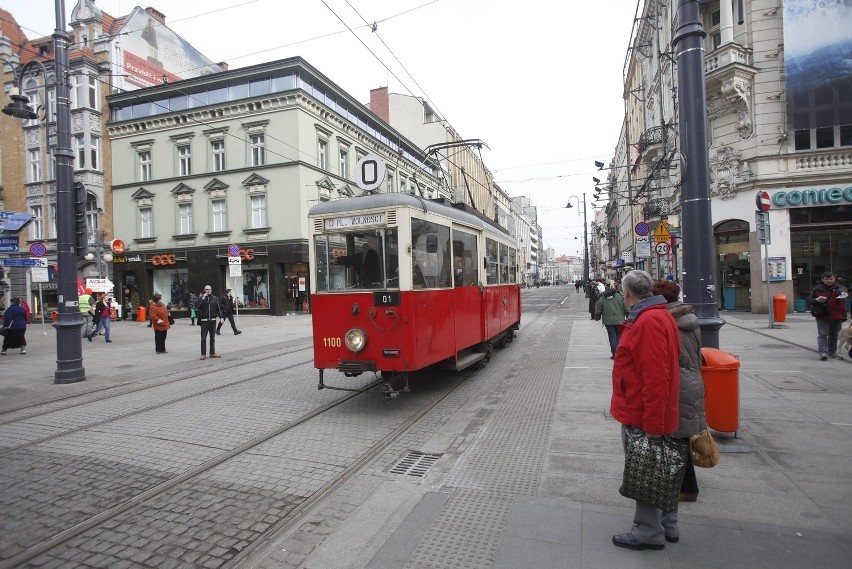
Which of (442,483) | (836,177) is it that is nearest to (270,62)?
(836,177)

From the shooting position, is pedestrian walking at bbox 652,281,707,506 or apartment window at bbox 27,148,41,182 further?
apartment window at bbox 27,148,41,182

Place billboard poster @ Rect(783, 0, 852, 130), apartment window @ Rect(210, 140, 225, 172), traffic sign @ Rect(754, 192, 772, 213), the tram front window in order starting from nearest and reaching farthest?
the tram front window < traffic sign @ Rect(754, 192, 772, 213) < billboard poster @ Rect(783, 0, 852, 130) < apartment window @ Rect(210, 140, 225, 172)

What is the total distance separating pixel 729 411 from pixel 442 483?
9.58 ft

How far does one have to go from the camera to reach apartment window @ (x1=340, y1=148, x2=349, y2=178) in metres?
33.7

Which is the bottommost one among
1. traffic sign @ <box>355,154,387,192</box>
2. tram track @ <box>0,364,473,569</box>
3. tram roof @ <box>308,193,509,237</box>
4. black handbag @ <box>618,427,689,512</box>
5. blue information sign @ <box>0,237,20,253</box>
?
tram track @ <box>0,364,473,569</box>

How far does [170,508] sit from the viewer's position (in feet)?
13.7

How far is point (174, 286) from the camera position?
32531 mm

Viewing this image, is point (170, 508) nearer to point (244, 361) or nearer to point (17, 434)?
point (17, 434)

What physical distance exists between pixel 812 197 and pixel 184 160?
33.5m

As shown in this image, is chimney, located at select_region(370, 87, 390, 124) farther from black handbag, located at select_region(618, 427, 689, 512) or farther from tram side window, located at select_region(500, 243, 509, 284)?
black handbag, located at select_region(618, 427, 689, 512)

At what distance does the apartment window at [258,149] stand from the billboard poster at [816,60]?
85.8 ft

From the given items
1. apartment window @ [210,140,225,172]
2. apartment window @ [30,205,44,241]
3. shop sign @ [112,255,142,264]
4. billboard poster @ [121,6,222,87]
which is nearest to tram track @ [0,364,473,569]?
apartment window @ [210,140,225,172]

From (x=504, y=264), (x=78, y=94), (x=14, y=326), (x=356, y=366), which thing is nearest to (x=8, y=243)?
(x=14, y=326)

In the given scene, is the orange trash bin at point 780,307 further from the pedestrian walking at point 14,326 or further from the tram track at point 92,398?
the pedestrian walking at point 14,326
